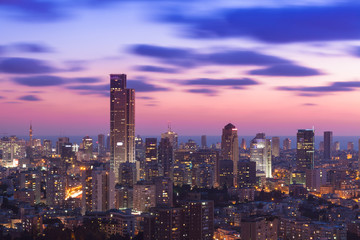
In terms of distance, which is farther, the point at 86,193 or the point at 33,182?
the point at 33,182

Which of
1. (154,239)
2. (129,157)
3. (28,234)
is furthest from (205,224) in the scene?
(129,157)

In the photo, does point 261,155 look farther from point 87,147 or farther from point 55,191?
point 55,191

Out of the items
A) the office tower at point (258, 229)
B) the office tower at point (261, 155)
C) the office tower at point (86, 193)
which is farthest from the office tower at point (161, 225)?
the office tower at point (261, 155)

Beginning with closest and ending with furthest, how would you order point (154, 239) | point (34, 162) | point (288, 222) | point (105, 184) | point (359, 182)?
point (154, 239) → point (288, 222) → point (105, 184) → point (359, 182) → point (34, 162)

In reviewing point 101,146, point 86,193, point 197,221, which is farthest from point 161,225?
point 101,146

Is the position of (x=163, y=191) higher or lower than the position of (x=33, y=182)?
lower

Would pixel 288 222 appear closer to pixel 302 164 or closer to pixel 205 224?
pixel 205 224

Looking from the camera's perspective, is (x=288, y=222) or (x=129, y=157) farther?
(x=129, y=157)
